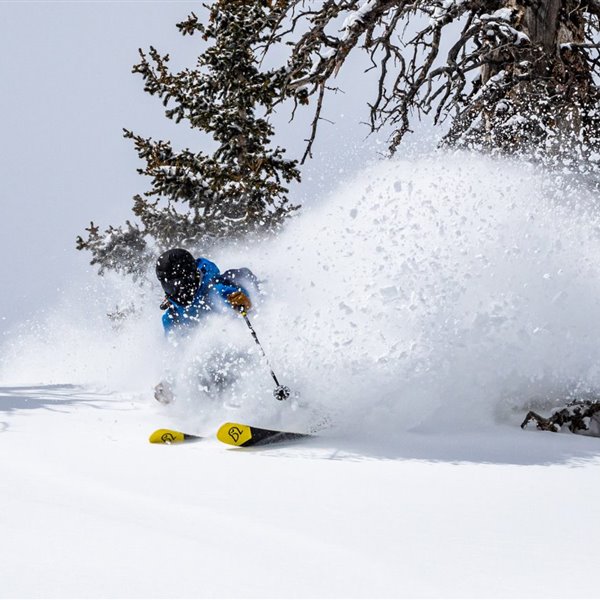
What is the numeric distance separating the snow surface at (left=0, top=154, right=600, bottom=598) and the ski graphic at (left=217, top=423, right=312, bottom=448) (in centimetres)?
11

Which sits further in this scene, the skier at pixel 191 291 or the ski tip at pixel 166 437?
the skier at pixel 191 291

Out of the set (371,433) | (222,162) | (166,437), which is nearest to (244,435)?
(166,437)

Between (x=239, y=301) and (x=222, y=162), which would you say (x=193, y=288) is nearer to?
(x=239, y=301)

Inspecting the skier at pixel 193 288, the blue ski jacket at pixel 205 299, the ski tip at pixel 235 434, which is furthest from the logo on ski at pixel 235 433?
the blue ski jacket at pixel 205 299

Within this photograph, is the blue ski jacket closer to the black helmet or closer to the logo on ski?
the black helmet

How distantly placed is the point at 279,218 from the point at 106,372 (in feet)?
26.5

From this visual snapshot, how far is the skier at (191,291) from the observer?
693 centimetres

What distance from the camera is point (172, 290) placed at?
7.02m

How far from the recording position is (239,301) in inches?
265

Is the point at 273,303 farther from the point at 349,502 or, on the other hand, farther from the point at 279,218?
the point at 279,218

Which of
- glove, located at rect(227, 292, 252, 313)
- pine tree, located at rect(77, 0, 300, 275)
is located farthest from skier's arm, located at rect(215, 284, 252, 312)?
pine tree, located at rect(77, 0, 300, 275)

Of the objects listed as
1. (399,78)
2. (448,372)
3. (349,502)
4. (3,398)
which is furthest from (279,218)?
(349,502)

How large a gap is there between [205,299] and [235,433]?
6.51 ft

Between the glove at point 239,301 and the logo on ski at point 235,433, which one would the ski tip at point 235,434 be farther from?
the glove at point 239,301
